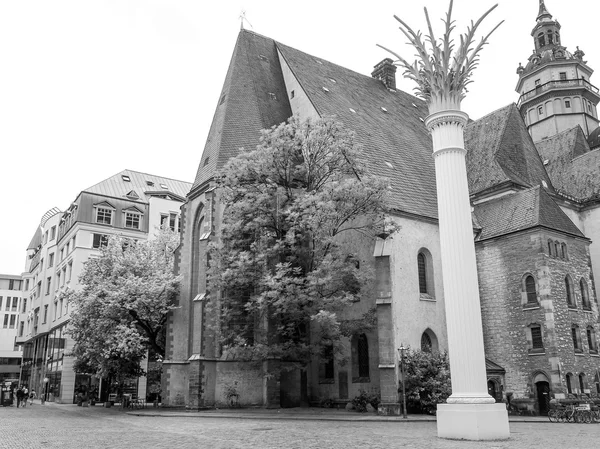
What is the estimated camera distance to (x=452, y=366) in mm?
15086

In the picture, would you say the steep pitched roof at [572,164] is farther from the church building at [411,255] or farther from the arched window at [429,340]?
the arched window at [429,340]

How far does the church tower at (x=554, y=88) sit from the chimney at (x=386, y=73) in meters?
19.7

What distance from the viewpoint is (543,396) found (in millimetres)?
26578

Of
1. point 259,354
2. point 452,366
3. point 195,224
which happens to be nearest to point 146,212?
point 195,224

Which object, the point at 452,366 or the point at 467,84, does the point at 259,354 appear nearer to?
the point at 452,366

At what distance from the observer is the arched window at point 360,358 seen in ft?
86.1

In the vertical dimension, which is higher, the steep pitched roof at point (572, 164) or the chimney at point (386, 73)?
the chimney at point (386, 73)

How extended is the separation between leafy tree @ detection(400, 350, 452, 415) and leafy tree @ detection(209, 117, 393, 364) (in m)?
2.52

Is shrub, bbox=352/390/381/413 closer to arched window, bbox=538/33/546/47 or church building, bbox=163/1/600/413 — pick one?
church building, bbox=163/1/600/413

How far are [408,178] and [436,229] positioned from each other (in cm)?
342

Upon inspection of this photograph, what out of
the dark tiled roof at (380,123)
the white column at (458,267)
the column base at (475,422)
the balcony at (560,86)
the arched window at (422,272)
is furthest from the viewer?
the balcony at (560,86)

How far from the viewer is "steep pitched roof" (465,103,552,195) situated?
108 ft

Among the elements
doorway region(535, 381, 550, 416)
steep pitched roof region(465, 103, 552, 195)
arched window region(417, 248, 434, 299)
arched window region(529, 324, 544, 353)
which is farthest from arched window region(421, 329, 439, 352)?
steep pitched roof region(465, 103, 552, 195)

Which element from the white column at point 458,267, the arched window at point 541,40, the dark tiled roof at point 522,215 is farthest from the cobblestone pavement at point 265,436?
the arched window at point 541,40
